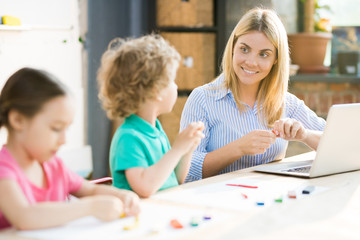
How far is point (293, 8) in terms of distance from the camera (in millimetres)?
4523

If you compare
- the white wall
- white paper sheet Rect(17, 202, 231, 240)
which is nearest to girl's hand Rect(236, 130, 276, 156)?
white paper sheet Rect(17, 202, 231, 240)

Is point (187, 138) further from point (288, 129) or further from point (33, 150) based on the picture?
point (288, 129)

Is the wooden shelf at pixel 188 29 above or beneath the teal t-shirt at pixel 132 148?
above

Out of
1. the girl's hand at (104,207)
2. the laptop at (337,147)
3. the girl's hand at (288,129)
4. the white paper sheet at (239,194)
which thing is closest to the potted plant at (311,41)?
the girl's hand at (288,129)

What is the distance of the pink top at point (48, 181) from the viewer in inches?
43.9

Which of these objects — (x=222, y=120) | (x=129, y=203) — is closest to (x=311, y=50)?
(x=222, y=120)

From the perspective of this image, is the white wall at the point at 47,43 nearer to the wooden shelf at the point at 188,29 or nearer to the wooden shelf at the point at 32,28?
the wooden shelf at the point at 32,28

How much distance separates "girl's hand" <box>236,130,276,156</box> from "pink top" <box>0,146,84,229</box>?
0.74 m

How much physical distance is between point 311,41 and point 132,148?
3.25m

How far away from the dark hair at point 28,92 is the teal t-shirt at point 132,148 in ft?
0.97

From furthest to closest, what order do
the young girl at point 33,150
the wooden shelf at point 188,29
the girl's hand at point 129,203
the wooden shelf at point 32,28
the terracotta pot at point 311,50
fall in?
1. the terracotta pot at point 311,50
2. the wooden shelf at point 188,29
3. the wooden shelf at point 32,28
4. the girl's hand at point 129,203
5. the young girl at point 33,150

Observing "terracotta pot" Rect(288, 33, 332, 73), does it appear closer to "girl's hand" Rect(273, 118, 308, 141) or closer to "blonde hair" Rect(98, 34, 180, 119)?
"girl's hand" Rect(273, 118, 308, 141)

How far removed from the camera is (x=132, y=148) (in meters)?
1.41

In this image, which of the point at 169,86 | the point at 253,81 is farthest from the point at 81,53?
the point at 169,86
